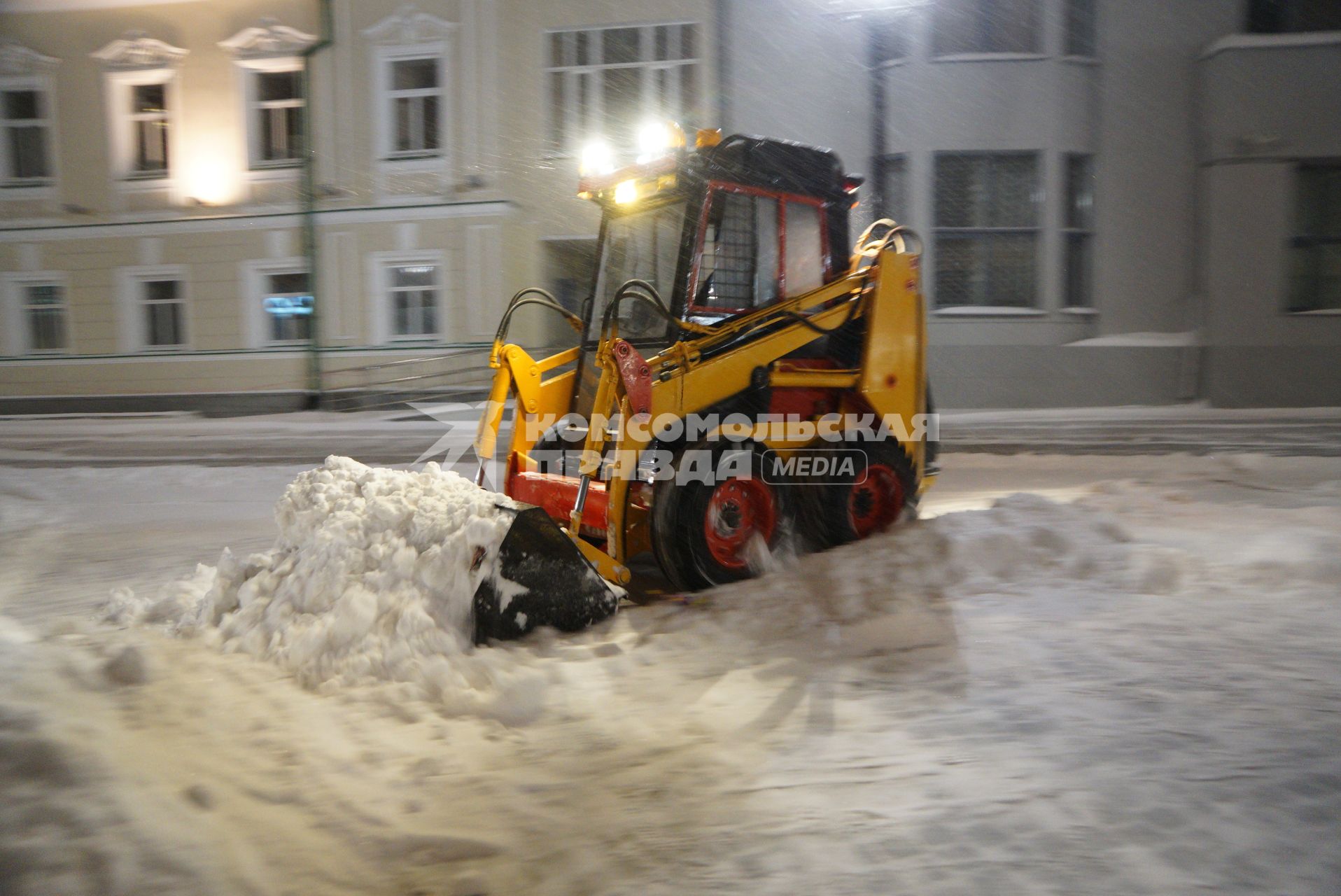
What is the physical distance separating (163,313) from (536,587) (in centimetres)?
1688

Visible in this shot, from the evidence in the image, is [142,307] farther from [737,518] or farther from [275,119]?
[737,518]

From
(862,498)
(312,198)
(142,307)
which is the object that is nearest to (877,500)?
(862,498)

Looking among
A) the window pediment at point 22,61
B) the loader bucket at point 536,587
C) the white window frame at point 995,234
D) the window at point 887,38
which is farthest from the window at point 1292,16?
the window pediment at point 22,61

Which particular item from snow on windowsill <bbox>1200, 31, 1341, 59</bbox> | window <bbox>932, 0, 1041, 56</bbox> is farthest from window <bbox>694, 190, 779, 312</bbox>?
snow on windowsill <bbox>1200, 31, 1341, 59</bbox>

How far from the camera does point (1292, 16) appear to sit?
1570 cm

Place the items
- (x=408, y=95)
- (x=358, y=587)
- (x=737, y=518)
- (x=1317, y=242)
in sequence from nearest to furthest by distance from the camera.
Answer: (x=358, y=587)
(x=737, y=518)
(x=1317, y=242)
(x=408, y=95)

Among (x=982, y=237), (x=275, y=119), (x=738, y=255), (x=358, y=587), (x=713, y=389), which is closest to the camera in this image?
(x=358, y=587)

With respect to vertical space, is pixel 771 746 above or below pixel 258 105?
below

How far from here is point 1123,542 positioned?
5.68 m

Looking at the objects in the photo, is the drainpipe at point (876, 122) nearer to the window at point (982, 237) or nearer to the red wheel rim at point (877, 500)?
the window at point (982, 237)

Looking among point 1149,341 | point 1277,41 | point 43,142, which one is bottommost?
point 1149,341

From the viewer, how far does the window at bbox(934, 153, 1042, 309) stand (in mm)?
15156

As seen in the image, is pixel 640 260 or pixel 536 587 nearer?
pixel 536 587

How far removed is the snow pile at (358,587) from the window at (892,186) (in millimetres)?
12168
